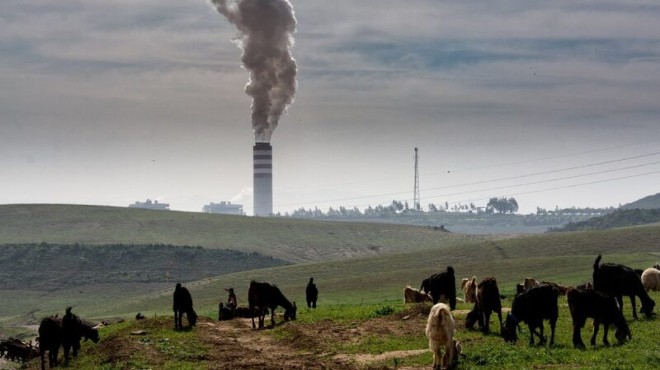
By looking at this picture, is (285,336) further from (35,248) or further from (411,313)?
(35,248)

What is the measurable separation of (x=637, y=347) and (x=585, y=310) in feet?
6.05

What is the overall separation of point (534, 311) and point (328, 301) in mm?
57004

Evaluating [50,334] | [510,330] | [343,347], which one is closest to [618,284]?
[510,330]

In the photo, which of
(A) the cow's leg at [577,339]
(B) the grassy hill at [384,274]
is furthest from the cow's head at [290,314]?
(B) the grassy hill at [384,274]

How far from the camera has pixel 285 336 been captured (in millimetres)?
33812

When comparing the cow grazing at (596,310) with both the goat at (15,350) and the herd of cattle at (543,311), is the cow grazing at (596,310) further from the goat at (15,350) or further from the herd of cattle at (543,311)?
the goat at (15,350)

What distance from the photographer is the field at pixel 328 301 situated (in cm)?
2731

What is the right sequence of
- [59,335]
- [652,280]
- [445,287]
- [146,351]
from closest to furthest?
[146,351] < [59,335] < [445,287] < [652,280]

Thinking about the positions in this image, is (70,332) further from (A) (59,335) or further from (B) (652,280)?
(B) (652,280)

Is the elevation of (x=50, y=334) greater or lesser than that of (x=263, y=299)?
lesser


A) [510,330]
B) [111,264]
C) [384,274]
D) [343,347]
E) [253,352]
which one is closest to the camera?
[510,330]

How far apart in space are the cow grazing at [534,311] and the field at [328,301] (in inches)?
19.9

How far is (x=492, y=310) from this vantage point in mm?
33906

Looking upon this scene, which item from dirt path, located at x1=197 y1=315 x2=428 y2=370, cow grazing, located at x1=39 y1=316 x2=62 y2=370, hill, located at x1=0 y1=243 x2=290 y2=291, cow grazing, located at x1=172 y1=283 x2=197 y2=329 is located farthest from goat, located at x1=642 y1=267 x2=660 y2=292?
hill, located at x1=0 y1=243 x2=290 y2=291
